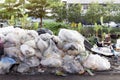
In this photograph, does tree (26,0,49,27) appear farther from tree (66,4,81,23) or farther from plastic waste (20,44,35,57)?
plastic waste (20,44,35,57)

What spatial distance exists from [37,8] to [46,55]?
16.3 meters

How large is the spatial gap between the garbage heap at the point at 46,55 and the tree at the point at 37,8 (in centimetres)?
1535

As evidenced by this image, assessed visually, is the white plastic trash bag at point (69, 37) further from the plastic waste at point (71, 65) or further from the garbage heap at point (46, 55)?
the plastic waste at point (71, 65)

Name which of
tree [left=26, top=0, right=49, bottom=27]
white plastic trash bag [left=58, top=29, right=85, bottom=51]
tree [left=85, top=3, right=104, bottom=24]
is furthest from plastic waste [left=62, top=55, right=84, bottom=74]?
tree [left=26, top=0, right=49, bottom=27]

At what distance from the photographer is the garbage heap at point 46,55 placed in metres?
6.26

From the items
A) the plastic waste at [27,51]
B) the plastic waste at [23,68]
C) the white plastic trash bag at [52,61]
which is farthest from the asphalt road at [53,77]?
the plastic waste at [27,51]

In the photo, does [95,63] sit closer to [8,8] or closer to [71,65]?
[71,65]

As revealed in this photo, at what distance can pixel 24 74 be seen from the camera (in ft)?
20.4

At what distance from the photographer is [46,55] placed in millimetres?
6430

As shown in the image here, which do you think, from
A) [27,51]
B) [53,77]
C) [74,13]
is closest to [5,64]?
[27,51]

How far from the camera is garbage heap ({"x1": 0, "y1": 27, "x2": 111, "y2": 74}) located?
6.26 meters

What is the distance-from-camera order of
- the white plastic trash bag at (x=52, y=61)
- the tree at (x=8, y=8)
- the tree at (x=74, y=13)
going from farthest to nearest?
the tree at (x=8, y=8) → the tree at (x=74, y=13) → the white plastic trash bag at (x=52, y=61)

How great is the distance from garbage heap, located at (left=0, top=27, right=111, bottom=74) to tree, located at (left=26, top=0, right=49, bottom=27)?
15353 mm

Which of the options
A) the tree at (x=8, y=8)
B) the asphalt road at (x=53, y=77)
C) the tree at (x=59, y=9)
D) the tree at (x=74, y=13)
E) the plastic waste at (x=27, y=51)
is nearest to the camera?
the asphalt road at (x=53, y=77)
